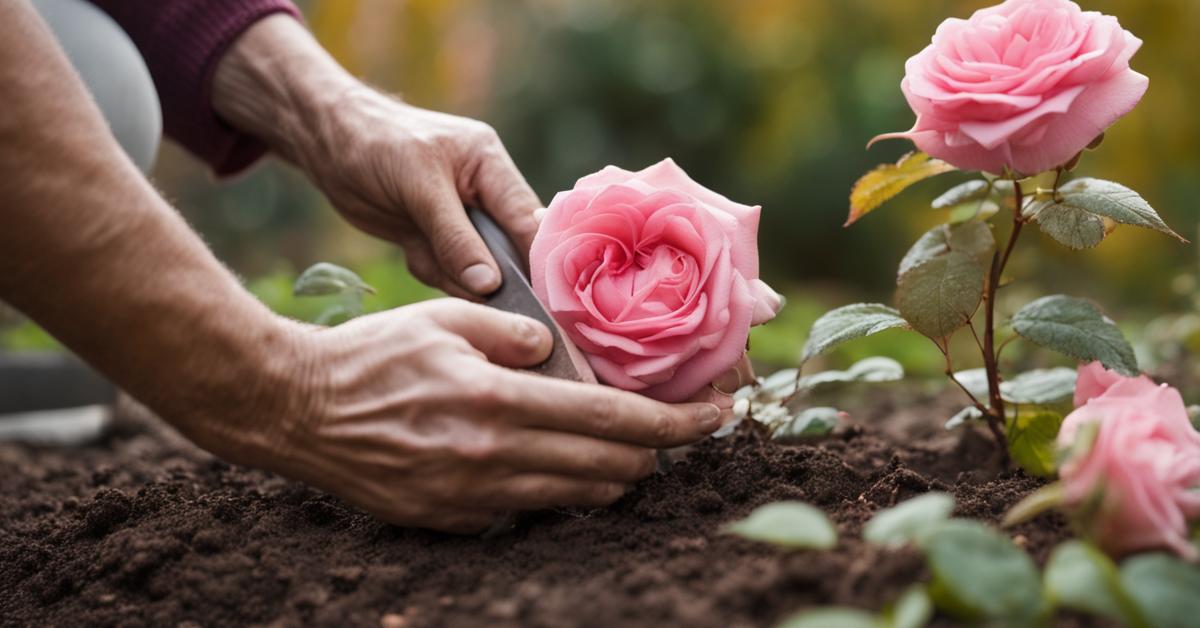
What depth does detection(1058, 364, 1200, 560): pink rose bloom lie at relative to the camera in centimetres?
112

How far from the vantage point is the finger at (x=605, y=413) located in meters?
1.32

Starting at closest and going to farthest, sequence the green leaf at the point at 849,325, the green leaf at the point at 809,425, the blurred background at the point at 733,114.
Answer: the green leaf at the point at 849,325
the green leaf at the point at 809,425
the blurred background at the point at 733,114

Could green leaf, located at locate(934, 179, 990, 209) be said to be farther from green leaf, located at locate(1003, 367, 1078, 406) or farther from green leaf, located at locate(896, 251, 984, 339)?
green leaf, located at locate(1003, 367, 1078, 406)

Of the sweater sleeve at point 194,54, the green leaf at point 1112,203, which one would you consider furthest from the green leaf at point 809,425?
the sweater sleeve at point 194,54

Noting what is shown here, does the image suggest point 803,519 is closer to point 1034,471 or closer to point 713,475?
point 713,475

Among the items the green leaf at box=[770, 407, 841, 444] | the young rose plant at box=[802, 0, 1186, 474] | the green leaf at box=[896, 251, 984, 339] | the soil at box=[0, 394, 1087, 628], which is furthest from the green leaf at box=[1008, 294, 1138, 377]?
the green leaf at box=[770, 407, 841, 444]

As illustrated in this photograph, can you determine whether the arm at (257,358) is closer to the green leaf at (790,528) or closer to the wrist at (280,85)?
the green leaf at (790,528)

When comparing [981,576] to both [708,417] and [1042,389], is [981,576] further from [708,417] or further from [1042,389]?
[1042,389]

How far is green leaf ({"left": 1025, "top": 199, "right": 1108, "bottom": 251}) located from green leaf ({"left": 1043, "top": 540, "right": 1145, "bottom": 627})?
0.59m

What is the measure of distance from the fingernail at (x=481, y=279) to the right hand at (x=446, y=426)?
268 mm

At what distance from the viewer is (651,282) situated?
1452 millimetres

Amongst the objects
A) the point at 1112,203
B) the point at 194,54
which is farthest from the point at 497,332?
the point at 194,54

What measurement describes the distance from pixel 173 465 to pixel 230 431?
1026 millimetres

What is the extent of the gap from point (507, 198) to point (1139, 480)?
1.21m
